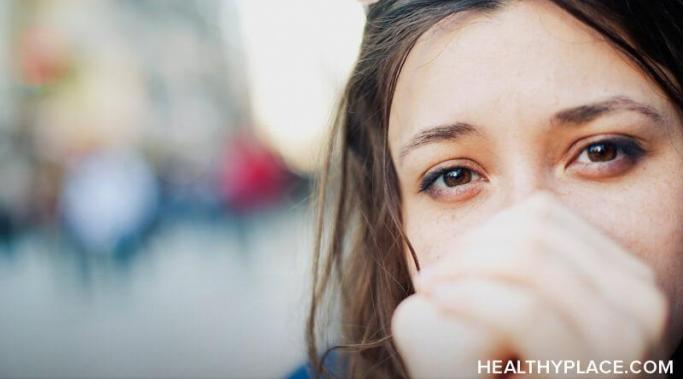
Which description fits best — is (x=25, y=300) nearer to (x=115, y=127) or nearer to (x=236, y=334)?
(x=236, y=334)

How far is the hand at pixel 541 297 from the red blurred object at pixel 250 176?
17.1 ft

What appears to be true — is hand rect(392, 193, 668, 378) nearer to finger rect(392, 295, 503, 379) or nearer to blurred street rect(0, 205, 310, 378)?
finger rect(392, 295, 503, 379)

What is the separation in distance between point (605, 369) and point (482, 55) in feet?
1.19

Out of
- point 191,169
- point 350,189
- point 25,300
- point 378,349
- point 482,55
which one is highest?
point 482,55

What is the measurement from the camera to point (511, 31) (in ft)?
2.24

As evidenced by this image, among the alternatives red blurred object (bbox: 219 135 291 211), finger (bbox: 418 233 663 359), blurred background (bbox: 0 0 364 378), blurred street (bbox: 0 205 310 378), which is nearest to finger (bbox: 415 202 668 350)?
finger (bbox: 418 233 663 359)

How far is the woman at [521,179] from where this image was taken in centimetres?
48

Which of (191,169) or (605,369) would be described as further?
(191,169)

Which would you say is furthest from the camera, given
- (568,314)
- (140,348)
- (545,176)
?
(140,348)

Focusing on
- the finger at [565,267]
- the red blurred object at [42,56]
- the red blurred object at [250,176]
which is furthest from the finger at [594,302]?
the red blurred object at [42,56]

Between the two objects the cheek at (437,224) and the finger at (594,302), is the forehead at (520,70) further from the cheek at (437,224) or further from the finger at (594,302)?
the finger at (594,302)

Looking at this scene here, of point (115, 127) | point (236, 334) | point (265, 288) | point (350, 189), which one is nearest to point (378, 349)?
point (350, 189)

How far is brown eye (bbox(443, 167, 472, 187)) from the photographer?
0.72 meters

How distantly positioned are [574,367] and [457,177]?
0.96ft
